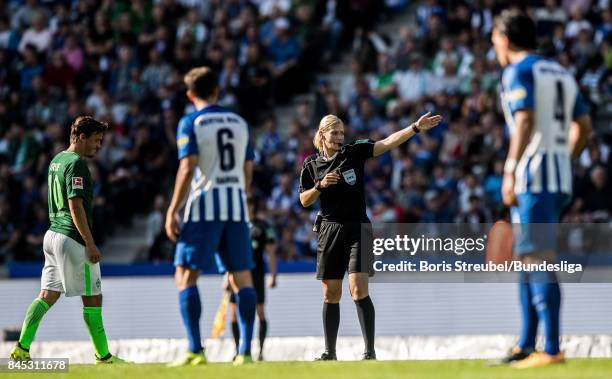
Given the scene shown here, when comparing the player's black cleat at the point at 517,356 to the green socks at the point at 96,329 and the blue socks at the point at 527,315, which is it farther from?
the green socks at the point at 96,329

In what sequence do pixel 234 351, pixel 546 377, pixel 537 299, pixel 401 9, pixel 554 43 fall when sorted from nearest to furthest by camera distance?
pixel 546 377 < pixel 537 299 < pixel 234 351 < pixel 554 43 < pixel 401 9

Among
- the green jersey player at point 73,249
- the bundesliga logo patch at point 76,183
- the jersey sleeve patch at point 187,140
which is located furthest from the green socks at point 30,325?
the jersey sleeve patch at point 187,140

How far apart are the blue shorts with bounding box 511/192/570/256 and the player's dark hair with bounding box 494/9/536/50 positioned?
3.21ft

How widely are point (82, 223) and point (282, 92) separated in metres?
13.6

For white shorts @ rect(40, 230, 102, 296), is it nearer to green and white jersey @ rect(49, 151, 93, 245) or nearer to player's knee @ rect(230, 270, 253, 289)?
green and white jersey @ rect(49, 151, 93, 245)

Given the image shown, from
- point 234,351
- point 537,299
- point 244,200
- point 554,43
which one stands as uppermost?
point 554,43

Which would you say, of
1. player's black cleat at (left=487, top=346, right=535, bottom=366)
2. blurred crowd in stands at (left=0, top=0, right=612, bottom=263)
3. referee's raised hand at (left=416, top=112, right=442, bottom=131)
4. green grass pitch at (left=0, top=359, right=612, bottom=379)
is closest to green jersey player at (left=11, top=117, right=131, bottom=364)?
green grass pitch at (left=0, top=359, right=612, bottom=379)

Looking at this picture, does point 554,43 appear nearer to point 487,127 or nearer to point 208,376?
point 487,127

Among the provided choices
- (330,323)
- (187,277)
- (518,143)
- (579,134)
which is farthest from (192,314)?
(579,134)

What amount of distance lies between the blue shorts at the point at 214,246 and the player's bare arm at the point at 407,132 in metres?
1.55

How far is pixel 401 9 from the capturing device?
81.9 ft

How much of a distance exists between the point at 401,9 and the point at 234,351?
38.1ft

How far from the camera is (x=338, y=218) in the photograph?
1120 cm

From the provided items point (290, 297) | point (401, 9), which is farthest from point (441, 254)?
point (401, 9)
